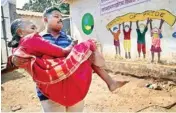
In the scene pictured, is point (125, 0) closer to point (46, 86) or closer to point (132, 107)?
point (132, 107)

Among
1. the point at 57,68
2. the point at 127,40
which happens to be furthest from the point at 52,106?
the point at 127,40

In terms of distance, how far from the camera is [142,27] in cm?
611

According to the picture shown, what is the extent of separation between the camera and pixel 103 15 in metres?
7.41

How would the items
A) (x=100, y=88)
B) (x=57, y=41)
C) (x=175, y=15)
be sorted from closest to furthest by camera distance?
(x=57, y=41) → (x=175, y=15) → (x=100, y=88)

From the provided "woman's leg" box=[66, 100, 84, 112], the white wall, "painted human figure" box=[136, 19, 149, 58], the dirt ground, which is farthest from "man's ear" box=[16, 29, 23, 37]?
the white wall

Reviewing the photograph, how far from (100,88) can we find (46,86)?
4.16 metres

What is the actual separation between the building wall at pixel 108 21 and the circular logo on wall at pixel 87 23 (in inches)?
4.2

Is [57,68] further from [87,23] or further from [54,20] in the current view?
[87,23]

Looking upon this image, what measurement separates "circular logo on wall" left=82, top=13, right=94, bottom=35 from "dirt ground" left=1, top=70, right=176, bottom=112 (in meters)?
2.12

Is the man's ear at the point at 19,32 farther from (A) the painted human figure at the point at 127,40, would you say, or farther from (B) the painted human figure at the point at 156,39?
(A) the painted human figure at the point at 127,40

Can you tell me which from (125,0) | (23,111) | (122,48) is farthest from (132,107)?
(125,0)

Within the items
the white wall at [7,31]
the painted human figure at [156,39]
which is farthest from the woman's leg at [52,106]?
the white wall at [7,31]

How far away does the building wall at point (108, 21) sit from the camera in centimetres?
548

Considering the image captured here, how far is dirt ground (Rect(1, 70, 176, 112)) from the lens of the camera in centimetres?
445
